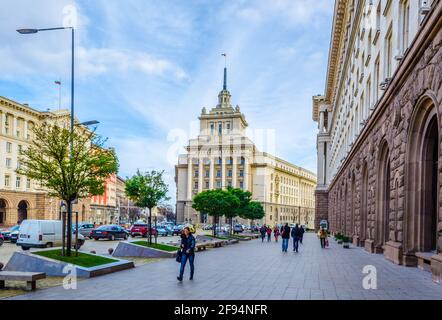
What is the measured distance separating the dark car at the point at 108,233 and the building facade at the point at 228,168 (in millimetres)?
83647

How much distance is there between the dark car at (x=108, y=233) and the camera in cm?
3881

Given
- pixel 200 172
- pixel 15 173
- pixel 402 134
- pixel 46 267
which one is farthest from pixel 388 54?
pixel 200 172

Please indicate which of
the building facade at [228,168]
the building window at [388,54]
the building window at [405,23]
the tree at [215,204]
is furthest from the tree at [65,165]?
the building facade at [228,168]

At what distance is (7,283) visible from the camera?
12.0 metres

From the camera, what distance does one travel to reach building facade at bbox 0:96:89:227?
64250 mm

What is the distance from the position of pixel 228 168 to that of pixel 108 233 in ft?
309

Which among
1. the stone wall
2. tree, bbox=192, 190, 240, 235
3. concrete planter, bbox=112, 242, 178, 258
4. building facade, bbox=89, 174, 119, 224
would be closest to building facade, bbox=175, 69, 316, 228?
building facade, bbox=89, 174, 119, 224

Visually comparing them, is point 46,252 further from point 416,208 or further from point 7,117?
point 7,117

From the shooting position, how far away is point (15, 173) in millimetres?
67062

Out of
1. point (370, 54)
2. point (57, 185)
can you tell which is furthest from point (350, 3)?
point (57, 185)

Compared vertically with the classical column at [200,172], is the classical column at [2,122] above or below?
above

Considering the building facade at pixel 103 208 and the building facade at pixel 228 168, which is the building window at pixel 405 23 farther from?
the building facade at pixel 228 168

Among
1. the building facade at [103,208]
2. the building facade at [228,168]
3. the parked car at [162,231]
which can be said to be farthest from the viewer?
the building facade at [228,168]
